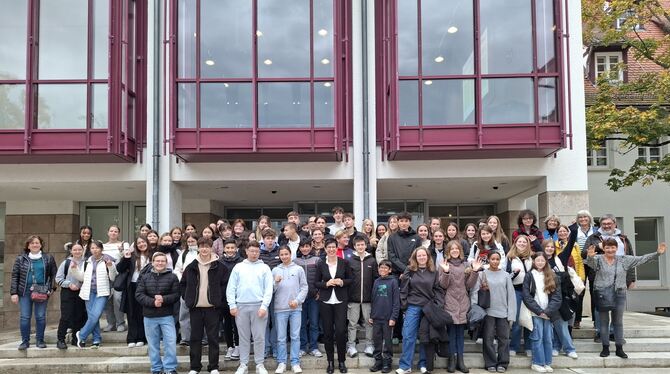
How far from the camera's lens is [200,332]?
28.9ft

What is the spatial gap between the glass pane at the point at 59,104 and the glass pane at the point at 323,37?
16.7 feet

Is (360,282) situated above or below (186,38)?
below

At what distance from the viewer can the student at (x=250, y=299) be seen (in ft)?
28.5

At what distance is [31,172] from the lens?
1402 cm

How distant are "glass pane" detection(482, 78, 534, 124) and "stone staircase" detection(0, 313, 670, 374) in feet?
15.9

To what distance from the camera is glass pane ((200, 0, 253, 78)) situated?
1347 cm

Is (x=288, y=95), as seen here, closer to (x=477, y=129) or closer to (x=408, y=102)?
(x=408, y=102)

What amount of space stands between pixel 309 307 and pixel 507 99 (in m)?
6.73

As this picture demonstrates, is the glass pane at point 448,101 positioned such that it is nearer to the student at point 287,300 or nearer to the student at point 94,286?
the student at point 287,300

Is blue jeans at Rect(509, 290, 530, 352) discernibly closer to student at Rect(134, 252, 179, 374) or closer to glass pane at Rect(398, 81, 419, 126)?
student at Rect(134, 252, 179, 374)

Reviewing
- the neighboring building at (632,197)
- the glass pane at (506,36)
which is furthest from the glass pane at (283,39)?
the neighboring building at (632,197)

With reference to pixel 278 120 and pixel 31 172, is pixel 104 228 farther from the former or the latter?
pixel 278 120

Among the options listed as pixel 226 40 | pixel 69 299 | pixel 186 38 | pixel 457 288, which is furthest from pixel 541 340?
pixel 186 38

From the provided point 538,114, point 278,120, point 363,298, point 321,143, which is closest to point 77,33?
point 278,120
